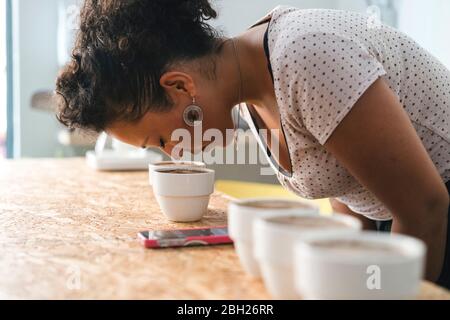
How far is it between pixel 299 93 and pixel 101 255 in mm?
385

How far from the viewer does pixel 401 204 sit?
0.88 meters

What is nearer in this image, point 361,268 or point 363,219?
point 361,268

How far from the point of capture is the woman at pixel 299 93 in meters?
0.86

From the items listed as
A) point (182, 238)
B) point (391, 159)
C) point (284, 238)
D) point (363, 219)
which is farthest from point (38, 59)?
point (284, 238)

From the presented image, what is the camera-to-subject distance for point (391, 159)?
0.84 meters

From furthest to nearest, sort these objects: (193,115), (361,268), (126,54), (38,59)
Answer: (38,59)
(193,115)
(126,54)
(361,268)

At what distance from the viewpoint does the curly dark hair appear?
1.01 meters

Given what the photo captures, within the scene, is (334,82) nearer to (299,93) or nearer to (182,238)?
(299,93)

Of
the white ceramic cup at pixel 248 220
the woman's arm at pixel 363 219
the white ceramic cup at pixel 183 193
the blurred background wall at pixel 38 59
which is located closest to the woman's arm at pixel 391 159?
the white ceramic cup at pixel 248 220

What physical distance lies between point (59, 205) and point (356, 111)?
700 mm

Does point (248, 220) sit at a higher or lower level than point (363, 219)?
higher

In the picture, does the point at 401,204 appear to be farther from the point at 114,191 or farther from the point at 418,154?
the point at 114,191

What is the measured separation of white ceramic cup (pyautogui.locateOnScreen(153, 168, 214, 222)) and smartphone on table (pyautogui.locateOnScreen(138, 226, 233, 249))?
0.14 m
